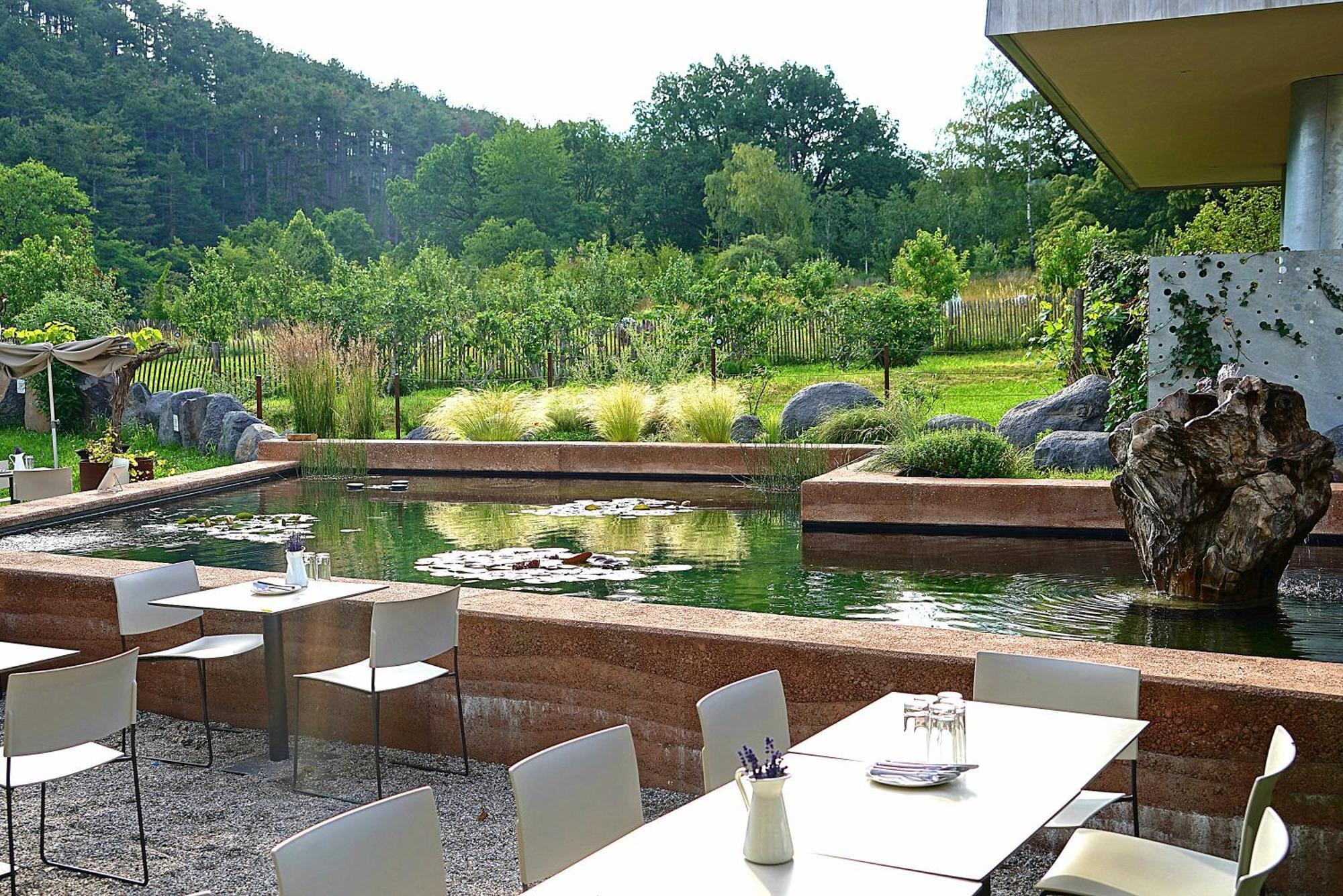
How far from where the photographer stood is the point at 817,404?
13.1 metres

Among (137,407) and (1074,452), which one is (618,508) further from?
(137,407)

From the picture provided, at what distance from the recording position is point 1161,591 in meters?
6.27

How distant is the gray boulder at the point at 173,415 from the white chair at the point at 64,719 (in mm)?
15513

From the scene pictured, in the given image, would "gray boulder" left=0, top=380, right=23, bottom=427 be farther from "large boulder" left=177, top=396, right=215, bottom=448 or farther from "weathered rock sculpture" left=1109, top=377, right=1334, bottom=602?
"weathered rock sculpture" left=1109, top=377, right=1334, bottom=602

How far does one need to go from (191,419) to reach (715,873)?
58.0 feet

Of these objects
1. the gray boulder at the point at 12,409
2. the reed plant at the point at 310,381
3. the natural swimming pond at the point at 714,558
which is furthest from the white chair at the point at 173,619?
the gray boulder at the point at 12,409

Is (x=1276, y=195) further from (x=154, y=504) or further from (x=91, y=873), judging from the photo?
(x=91, y=873)

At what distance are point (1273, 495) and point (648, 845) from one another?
4615 millimetres

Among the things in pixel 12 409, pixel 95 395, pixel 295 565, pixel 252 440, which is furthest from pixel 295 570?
pixel 12 409

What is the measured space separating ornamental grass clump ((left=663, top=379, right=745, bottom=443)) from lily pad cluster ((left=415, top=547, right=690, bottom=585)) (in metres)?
4.78

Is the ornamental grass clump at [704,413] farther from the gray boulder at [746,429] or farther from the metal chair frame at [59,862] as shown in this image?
the metal chair frame at [59,862]

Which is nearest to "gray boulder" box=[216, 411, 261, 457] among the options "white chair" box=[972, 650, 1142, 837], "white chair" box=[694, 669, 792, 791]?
"white chair" box=[694, 669, 792, 791]

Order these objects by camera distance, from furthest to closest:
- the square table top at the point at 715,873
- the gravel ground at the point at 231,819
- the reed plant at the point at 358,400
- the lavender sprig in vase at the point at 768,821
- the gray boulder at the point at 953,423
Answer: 1. the reed plant at the point at 358,400
2. the gray boulder at the point at 953,423
3. the gravel ground at the point at 231,819
4. the lavender sprig in vase at the point at 768,821
5. the square table top at the point at 715,873

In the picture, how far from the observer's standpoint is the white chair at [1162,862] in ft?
8.32
